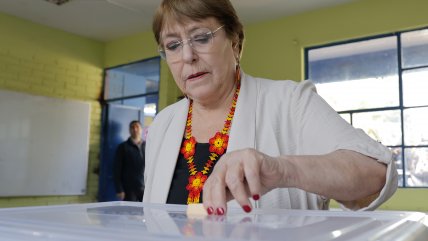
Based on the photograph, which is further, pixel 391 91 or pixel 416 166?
pixel 391 91

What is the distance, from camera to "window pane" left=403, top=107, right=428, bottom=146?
4.54 m

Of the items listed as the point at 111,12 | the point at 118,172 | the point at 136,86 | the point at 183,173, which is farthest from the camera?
the point at 136,86

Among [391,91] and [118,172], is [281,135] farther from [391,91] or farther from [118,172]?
[118,172]

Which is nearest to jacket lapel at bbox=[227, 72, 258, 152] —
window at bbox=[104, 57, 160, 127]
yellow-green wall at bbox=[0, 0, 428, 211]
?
yellow-green wall at bbox=[0, 0, 428, 211]

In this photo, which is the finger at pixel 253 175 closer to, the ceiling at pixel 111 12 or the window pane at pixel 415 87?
the window pane at pixel 415 87

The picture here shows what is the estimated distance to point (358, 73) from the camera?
4.91m

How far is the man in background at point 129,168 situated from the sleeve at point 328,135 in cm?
524

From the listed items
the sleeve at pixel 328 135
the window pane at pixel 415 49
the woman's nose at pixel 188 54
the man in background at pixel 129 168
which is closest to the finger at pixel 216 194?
the sleeve at pixel 328 135

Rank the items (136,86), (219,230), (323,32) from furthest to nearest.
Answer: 1. (136,86)
2. (323,32)
3. (219,230)

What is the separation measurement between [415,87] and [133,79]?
13.2 ft

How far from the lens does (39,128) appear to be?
19.8 ft

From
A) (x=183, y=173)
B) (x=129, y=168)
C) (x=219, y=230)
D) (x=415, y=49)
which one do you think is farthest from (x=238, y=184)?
(x=129, y=168)

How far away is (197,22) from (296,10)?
4.28 meters

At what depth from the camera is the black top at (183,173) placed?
121 cm
